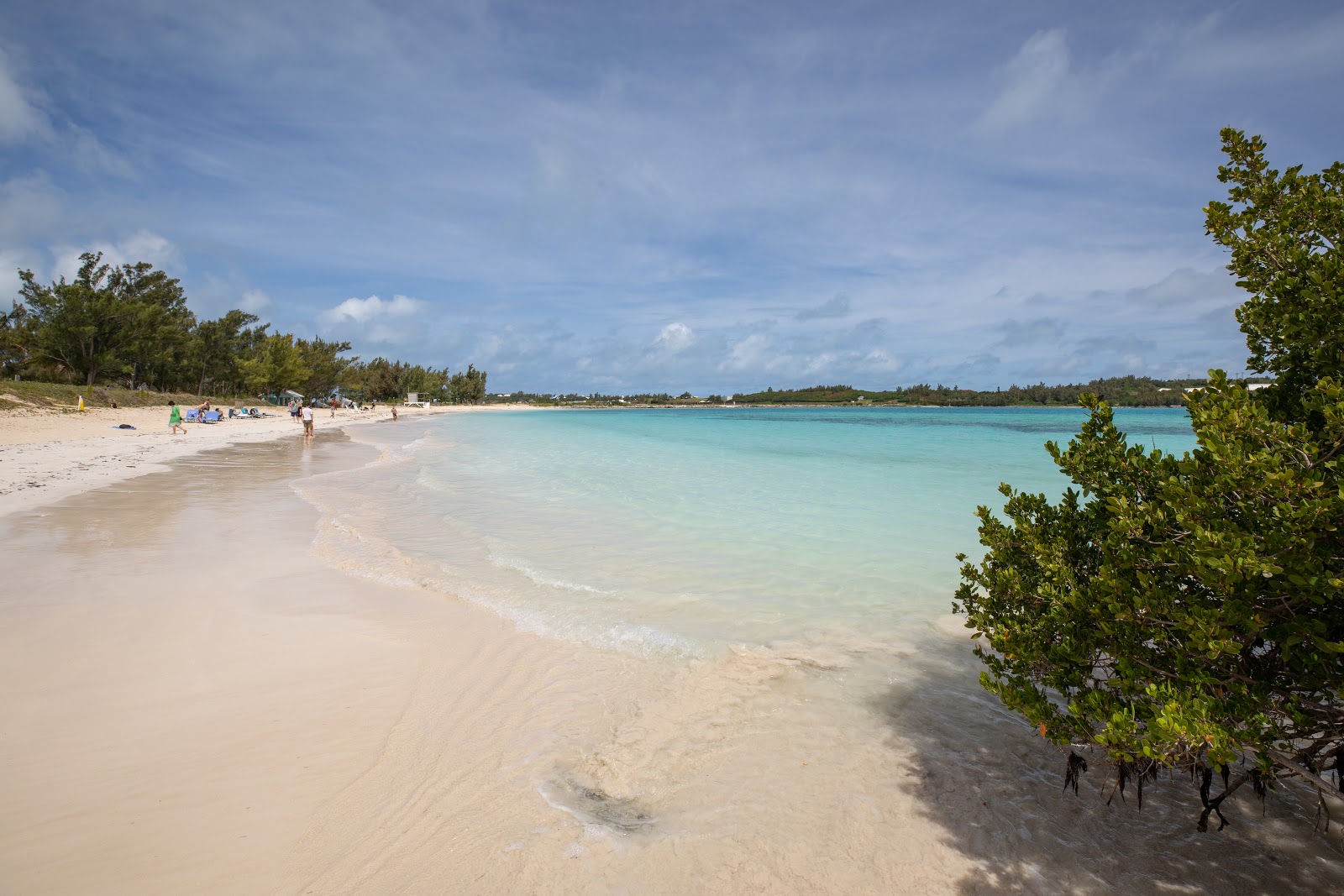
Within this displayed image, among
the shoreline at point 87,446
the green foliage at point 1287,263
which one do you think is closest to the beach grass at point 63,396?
the shoreline at point 87,446

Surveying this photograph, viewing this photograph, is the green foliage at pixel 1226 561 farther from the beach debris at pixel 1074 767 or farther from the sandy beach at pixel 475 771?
the sandy beach at pixel 475 771

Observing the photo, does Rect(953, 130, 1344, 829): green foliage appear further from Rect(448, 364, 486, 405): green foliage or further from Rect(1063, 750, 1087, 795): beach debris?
Rect(448, 364, 486, 405): green foliage

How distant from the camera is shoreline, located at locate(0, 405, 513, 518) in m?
14.5

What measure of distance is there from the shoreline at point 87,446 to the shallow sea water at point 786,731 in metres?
7.00

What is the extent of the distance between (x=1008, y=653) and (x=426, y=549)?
865cm

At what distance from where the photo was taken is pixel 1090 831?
138 inches

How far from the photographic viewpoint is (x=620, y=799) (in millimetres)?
3771

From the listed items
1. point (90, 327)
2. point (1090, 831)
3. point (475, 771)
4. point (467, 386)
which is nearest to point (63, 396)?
point (90, 327)

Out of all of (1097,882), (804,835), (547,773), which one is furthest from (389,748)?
(1097,882)

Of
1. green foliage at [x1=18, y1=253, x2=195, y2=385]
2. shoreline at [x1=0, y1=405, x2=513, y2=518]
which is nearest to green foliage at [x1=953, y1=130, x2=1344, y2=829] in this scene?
shoreline at [x1=0, y1=405, x2=513, y2=518]

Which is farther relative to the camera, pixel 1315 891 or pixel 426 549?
pixel 426 549

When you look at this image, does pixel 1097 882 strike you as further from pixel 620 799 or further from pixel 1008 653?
pixel 620 799

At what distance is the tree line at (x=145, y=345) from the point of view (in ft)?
157

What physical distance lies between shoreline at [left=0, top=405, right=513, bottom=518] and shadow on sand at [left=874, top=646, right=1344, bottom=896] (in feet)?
50.8
